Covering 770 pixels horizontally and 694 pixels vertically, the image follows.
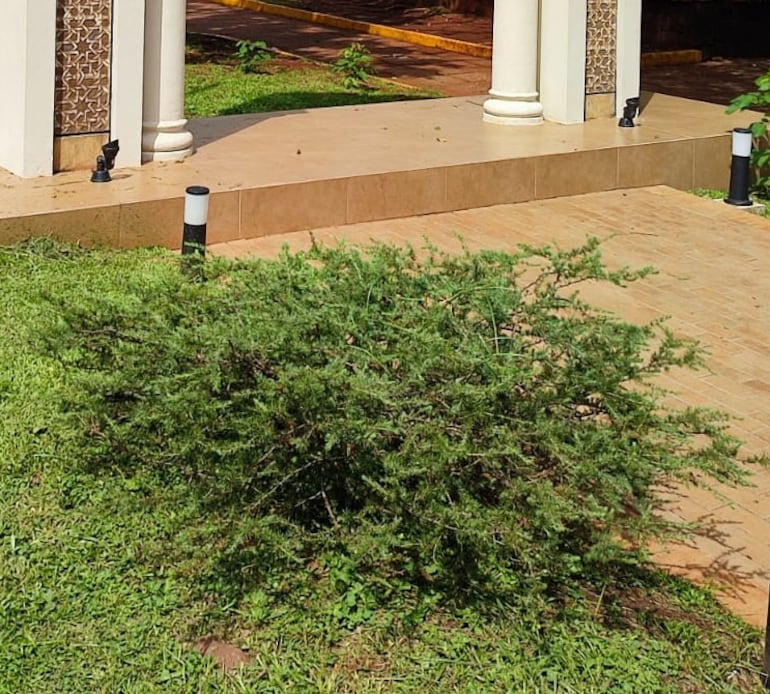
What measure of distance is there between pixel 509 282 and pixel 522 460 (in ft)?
2.55

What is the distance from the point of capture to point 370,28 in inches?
844

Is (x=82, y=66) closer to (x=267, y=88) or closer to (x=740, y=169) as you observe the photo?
(x=740, y=169)

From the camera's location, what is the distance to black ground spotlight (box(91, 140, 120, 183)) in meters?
7.83

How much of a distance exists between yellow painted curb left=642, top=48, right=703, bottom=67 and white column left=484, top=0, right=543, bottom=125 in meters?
9.24

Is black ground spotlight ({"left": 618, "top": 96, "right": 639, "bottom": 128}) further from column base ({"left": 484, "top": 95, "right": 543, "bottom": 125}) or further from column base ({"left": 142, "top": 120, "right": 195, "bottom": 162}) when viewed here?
column base ({"left": 142, "top": 120, "right": 195, "bottom": 162})

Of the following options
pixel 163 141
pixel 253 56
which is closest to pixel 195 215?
pixel 163 141

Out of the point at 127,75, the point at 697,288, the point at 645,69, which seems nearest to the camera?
the point at 697,288

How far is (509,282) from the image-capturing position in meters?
4.29

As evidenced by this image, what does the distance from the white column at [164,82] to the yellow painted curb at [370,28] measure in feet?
37.2

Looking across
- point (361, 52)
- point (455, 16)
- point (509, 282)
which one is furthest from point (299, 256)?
point (455, 16)

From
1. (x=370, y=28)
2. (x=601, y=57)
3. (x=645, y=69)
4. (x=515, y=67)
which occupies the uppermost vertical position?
(x=370, y=28)

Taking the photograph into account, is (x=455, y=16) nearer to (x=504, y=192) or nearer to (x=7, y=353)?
(x=504, y=192)

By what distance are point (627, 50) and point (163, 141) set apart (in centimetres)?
434

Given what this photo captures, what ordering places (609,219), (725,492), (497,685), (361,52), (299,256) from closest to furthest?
(497,685) → (299,256) → (725,492) → (609,219) → (361,52)
